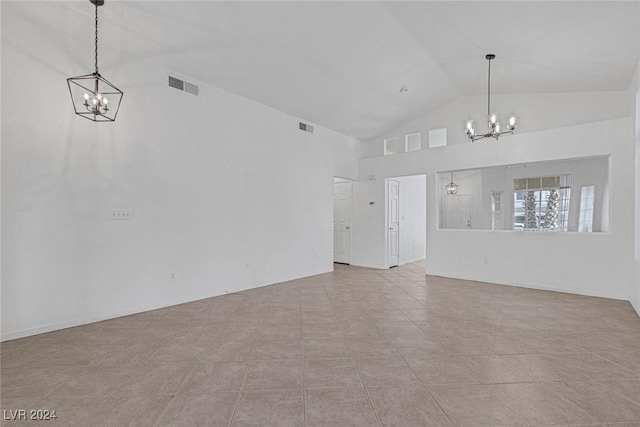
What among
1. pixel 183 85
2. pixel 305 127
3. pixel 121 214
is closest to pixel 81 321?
pixel 121 214

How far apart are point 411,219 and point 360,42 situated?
5.24 meters

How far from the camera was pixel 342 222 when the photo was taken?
8.32 metres

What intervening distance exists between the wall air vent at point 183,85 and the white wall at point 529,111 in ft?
15.0

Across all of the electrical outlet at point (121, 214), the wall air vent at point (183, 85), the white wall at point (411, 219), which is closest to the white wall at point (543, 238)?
the white wall at point (411, 219)

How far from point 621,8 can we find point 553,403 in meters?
3.71

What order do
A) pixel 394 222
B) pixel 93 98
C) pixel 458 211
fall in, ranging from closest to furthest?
pixel 93 98 < pixel 458 211 < pixel 394 222

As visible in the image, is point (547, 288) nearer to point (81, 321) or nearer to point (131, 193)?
point (131, 193)

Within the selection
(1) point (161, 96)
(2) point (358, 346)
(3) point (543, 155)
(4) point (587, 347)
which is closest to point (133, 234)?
(1) point (161, 96)

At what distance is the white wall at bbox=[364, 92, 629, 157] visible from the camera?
498 cm

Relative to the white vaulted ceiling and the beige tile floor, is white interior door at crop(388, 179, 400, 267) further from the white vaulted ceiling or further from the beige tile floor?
the beige tile floor

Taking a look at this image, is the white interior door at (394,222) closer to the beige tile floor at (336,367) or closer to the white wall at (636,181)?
the beige tile floor at (336,367)

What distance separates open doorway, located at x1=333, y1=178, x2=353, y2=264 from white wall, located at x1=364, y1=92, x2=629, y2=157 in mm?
1928

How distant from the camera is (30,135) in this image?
3168 mm

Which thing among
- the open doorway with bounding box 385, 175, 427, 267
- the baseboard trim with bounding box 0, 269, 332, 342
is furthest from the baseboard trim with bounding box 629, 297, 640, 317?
the baseboard trim with bounding box 0, 269, 332, 342
